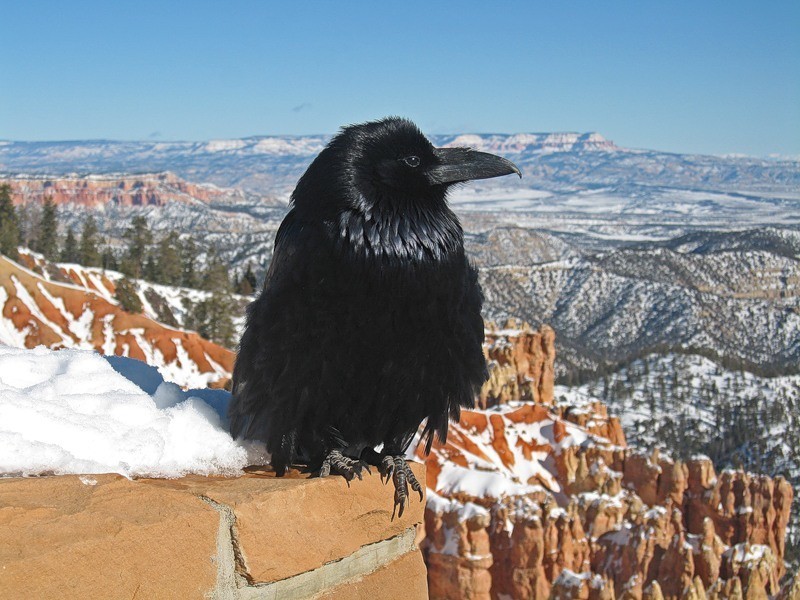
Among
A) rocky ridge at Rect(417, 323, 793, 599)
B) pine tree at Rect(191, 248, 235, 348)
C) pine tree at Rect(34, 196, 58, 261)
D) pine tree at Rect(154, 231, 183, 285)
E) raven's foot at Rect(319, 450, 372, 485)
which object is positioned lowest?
rocky ridge at Rect(417, 323, 793, 599)

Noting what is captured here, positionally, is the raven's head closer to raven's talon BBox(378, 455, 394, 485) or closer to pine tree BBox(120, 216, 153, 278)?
raven's talon BBox(378, 455, 394, 485)

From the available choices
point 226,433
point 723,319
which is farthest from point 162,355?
point 723,319

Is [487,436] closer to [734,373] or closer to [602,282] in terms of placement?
[734,373]

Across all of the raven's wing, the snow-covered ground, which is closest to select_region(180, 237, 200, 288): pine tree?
the snow-covered ground

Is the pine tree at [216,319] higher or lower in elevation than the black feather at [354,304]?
lower

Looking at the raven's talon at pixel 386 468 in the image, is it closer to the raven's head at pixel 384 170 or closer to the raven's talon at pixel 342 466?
the raven's talon at pixel 342 466

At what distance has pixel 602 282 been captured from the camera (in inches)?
5837

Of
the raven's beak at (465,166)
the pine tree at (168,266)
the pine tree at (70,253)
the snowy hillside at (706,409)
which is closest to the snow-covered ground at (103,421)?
the raven's beak at (465,166)

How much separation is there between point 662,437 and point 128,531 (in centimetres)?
8314

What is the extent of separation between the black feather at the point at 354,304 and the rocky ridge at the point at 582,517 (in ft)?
93.6

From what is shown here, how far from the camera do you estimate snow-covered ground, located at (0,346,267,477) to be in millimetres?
2887

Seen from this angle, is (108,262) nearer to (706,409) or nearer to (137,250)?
(137,250)

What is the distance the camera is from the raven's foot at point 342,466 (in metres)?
3.34

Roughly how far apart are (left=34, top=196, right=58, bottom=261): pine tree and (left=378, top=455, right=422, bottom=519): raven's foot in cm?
6762
